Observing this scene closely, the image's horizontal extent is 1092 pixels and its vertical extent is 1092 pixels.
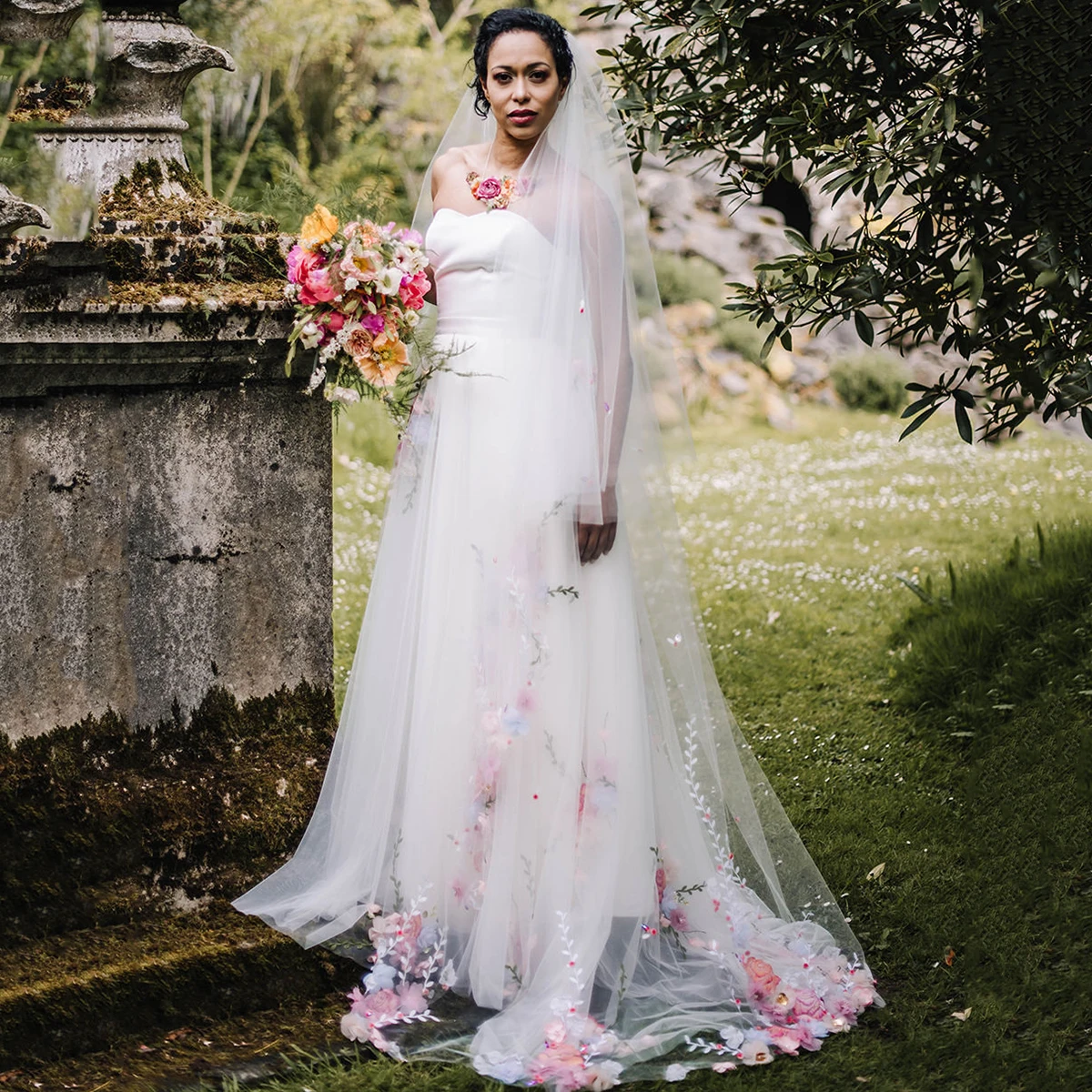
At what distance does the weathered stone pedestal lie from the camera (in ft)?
10.0

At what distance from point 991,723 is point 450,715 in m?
2.70

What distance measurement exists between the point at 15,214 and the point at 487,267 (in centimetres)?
114

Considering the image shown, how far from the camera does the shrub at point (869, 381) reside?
13703 millimetres

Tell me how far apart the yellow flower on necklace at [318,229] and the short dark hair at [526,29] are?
598 millimetres

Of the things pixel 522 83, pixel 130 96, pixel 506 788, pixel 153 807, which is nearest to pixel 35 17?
pixel 130 96

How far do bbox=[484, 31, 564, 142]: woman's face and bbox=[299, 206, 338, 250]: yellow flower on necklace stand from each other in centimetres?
55

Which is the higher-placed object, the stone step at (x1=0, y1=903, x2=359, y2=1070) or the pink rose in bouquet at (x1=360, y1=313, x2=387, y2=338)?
the pink rose in bouquet at (x1=360, y1=313, x2=387, y2=338)

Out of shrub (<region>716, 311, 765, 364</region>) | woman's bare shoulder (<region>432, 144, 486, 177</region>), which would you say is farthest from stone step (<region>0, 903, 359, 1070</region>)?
shrub (<region>716, 311, 765, 364</region>)

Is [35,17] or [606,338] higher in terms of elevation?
[35,17]

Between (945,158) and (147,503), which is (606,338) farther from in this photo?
(147,503)

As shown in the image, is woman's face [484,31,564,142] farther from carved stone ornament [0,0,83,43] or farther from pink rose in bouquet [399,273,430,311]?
carved stone ornament [0,0,83,43]

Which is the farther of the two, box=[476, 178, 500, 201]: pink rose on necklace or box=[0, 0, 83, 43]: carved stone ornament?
box=[476, 178, 500, 201]: pink rose on necklace

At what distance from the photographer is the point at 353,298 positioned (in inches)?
125

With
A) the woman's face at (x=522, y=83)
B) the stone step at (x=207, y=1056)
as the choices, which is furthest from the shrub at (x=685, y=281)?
the stone step at (x=207, y=1056)
